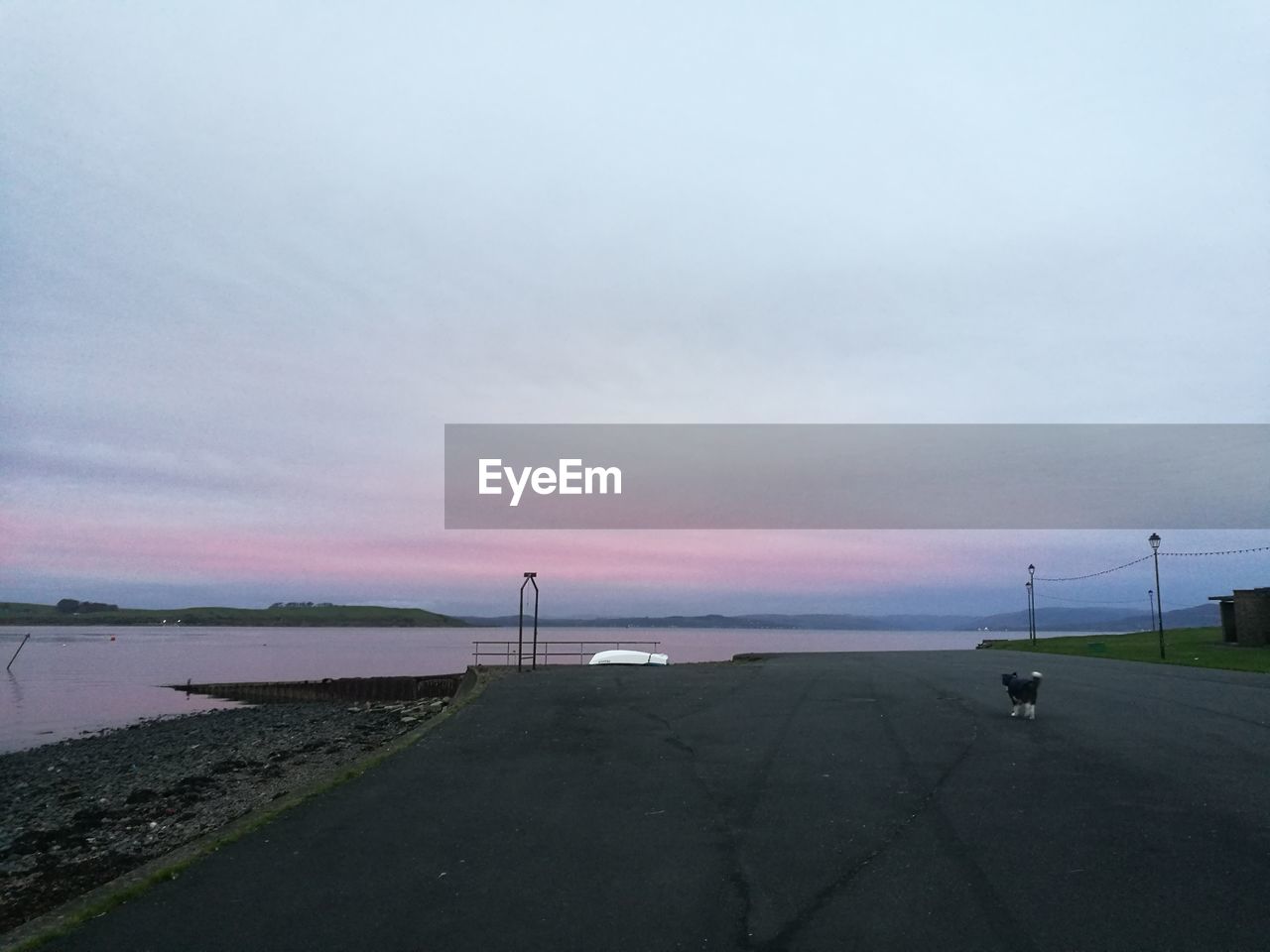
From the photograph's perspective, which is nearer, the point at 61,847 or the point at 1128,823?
the point at 1128,823

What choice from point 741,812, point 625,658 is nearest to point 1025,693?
point 741,812

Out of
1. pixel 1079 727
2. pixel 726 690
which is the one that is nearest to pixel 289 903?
pixel 1079 727

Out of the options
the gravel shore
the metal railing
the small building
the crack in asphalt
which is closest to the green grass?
the small building

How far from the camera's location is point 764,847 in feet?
25.0

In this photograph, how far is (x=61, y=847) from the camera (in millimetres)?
13047

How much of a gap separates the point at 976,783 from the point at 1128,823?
1912 millimetres

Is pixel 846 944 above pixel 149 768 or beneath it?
above

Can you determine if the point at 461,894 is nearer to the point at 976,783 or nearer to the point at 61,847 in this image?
the point at 976,783

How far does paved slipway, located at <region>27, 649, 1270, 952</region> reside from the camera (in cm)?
577

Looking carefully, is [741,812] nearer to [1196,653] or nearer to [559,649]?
[1196,653]

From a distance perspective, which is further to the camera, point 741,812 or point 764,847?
point 741,812

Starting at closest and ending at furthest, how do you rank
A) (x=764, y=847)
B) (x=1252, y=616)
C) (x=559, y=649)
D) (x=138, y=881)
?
(x=138, y=881) < (x=764, y=847) < (x=1252, y=616) < (x=559, y=649)

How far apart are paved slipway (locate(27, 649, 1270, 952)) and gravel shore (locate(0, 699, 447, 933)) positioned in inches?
124

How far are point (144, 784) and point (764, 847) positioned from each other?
17447 mm
